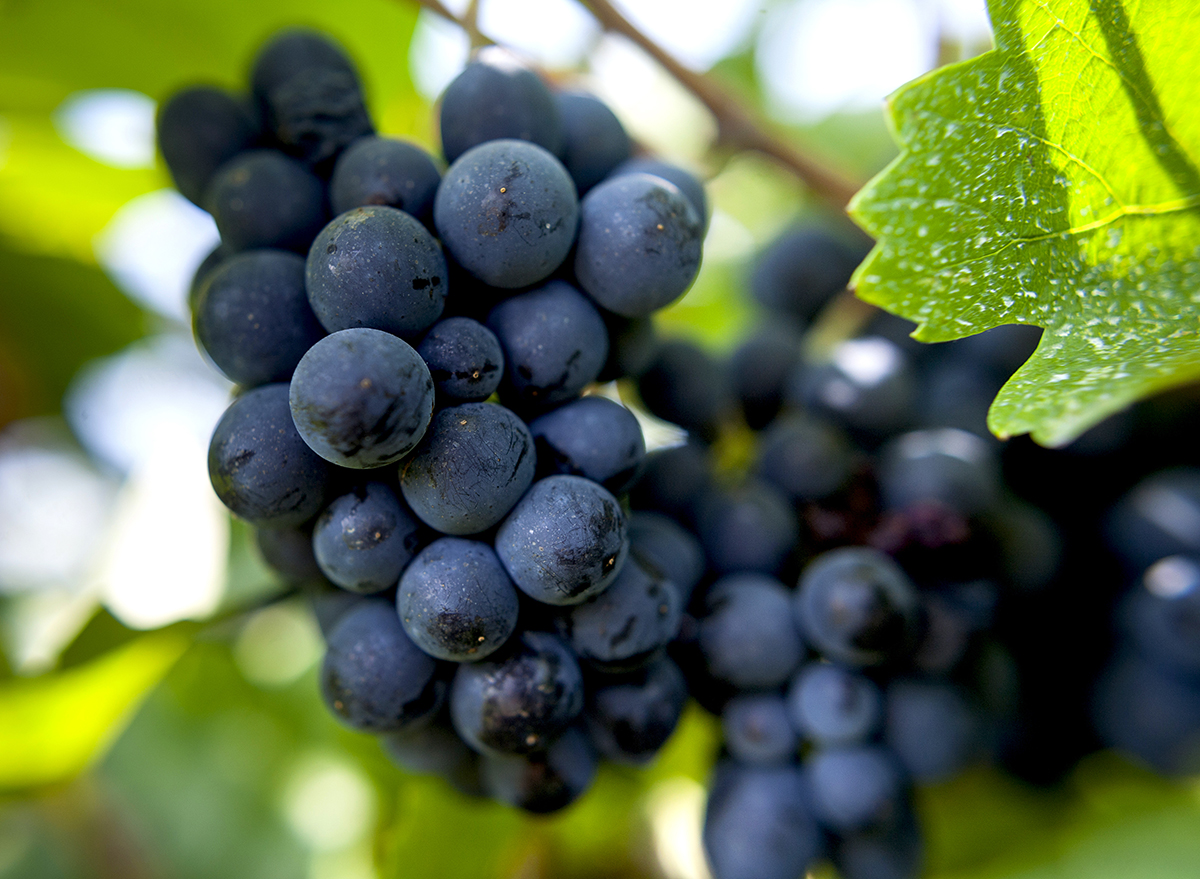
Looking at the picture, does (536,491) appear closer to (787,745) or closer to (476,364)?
(476,364)

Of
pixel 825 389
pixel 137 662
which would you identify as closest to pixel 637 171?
pixel 825 389

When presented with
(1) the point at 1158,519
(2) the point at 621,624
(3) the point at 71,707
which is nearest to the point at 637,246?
(2) the point at 621,624

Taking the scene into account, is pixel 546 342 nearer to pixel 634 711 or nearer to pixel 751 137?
pixel 634 711

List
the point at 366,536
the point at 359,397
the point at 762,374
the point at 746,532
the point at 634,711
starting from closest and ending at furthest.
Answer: the point at 359,397
the point at 366,536
the point at 634,711
the point at 746,532
the point at 762,374

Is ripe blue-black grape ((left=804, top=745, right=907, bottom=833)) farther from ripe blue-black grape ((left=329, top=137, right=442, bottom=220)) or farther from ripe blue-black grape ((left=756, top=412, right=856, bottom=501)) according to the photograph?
ripe blue-black grape ((left=329, top=137, right=442, bottom=220))

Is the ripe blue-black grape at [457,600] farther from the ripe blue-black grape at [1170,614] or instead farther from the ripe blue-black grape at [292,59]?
the ripe blue-black grape at [1170,614]
